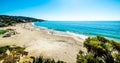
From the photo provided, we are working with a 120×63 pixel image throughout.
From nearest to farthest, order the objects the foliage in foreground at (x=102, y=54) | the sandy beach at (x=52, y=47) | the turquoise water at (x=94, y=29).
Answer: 1. the foliage in foreground at (x=102, y=54)
2. the sandy beach at (x=52, y=47)
3. the turquoise water at (x=94, y=29)

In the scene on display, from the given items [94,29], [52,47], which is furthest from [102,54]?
[94,29]

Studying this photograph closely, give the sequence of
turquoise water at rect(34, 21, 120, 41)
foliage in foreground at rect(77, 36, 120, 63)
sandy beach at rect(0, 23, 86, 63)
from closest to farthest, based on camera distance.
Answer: foliage in foreground at rect(77, 36, 120, 63) → sandy beach at rect(0, 23, 86, 63) → turquoise water at rect(34, 21, 120, 41)

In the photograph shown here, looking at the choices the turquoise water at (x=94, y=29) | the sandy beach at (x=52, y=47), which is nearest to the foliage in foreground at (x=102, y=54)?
the sandy beach at (x=52, y=47)

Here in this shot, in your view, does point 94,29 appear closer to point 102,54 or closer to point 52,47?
point 52,47

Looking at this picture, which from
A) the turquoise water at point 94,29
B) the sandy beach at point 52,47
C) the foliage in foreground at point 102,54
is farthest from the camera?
the turquoise water at point 94,29

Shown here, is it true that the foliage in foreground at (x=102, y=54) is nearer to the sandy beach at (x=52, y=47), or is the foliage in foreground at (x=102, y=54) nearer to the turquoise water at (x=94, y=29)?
the sandy beach at (x=52, y=47)

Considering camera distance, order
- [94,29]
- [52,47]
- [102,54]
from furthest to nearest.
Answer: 1. [94,29]
2. [52,47]
3. [102,54]

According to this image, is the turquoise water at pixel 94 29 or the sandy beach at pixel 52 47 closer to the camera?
the sandy beach at pixel 52 47

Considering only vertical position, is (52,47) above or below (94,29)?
above

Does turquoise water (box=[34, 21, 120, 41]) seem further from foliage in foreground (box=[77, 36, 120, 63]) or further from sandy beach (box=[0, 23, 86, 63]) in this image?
foliage in foreground (box=[77, 36, 120, 63])

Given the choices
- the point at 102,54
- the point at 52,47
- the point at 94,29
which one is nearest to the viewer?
the point at 102,54

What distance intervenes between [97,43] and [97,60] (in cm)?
105

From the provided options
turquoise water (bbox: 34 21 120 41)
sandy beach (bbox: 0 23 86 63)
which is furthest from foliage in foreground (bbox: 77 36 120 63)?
turquoise water (bbox: 34 21 120 41)

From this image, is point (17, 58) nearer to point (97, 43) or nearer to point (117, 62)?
point (97, 43)
